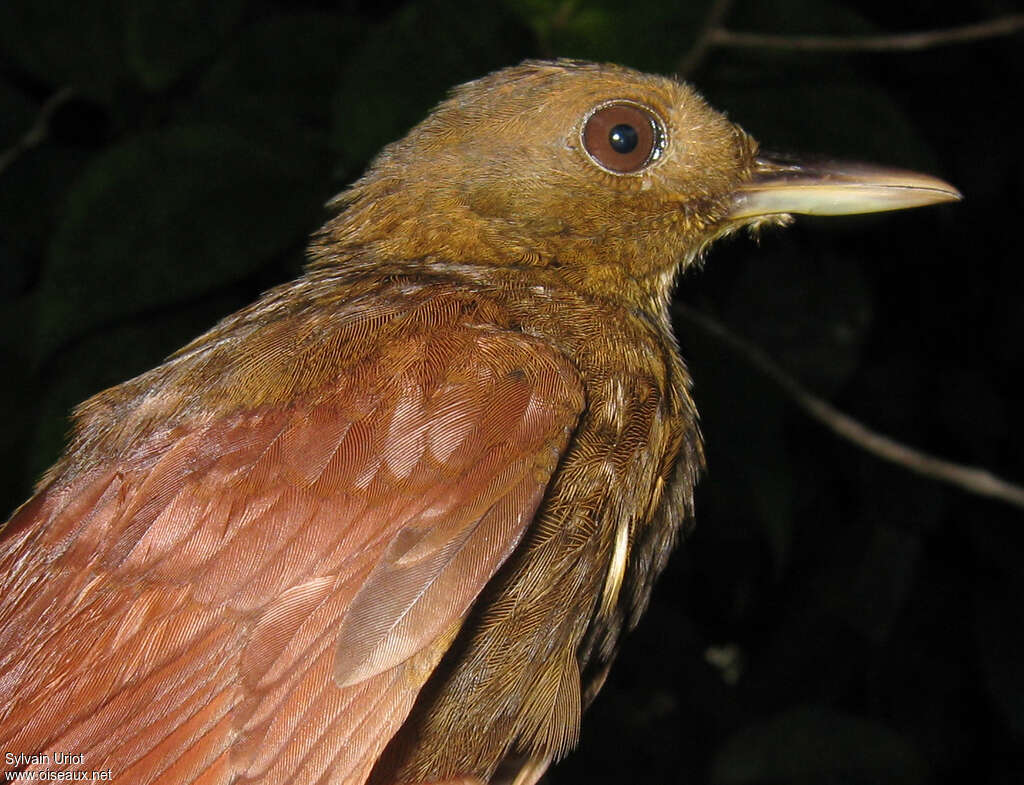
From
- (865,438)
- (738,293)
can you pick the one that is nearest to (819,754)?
(865,438)

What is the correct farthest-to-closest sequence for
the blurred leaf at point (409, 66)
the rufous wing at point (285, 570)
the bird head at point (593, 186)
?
the blurred leaf at point (409, 66) < the bird head at point (593, 186) < the rufous wing at point (285, 570)

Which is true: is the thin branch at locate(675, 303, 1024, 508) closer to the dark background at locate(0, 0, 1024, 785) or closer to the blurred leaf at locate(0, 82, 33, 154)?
the dark background at locate(0, 0, 1024, 785)

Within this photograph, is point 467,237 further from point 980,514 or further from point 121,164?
point 980,514

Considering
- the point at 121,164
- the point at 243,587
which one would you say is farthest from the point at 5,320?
the point at 243,587

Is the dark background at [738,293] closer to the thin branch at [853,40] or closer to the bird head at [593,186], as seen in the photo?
the thin branch at [853,40]

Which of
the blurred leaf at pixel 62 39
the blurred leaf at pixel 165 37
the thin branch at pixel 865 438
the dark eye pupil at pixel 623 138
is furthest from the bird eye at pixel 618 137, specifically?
the blurred leaf at pixel 62 39

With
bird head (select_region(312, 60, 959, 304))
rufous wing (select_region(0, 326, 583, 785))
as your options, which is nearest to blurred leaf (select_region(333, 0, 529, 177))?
bird head (select_region(312, 60, 959, 304))

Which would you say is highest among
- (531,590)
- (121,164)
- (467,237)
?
(121,164)
